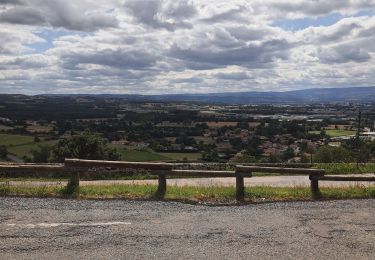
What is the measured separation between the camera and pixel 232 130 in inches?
3620

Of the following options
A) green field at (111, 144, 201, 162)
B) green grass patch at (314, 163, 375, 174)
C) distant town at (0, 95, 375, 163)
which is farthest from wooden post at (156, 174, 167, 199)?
green field at (111, 144, 201, 162)

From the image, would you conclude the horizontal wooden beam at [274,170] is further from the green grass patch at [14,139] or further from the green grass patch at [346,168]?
the green grass patch at [14,139]

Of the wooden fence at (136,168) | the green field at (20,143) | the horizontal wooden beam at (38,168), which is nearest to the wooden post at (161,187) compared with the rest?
the wooden fence at (136,168)

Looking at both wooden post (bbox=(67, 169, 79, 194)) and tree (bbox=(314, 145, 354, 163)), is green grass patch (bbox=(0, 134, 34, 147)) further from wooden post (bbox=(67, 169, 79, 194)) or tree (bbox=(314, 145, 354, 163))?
wooden post (bbox=(67, 169, 79, 194))

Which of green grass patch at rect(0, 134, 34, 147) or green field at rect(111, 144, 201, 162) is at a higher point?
green grass patch at rect(0, 134, 34, 147)

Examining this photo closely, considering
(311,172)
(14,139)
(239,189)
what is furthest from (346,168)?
(14,139)

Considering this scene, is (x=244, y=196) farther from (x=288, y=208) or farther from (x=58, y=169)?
(x=58, y=169)

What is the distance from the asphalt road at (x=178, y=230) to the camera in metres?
7.26

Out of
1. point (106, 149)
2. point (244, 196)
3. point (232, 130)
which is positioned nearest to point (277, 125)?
point (232, 130)

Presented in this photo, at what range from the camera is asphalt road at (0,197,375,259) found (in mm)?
7258

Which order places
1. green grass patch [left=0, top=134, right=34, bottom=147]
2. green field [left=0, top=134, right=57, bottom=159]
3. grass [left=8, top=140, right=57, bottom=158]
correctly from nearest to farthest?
grass [left=8, top=140, right=57, bottom=158] < green field [left=0, top=134, right=57, bottom=159] < green grass patch [left=0, top=134, right=34, bottom=147]

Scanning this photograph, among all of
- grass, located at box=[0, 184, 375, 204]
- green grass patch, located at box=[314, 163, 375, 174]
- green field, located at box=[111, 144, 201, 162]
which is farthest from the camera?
green field, located at box=[111, 144, 201, 162]

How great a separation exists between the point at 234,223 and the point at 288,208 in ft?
6.91

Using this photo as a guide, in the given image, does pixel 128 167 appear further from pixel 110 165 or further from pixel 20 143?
pixel 20 143
